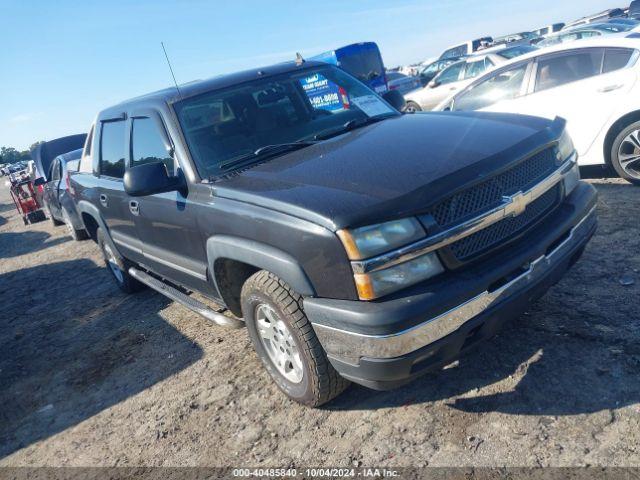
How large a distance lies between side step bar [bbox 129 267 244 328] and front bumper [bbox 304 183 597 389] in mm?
1070

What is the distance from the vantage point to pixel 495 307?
2.30 m

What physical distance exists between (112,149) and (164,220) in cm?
140

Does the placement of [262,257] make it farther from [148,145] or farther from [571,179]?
[571,179]

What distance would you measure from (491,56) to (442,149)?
10781 mm

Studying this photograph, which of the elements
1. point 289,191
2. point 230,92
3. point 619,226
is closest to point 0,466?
point 289,191

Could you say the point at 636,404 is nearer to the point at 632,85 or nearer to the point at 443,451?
Answer: the point at 443,451

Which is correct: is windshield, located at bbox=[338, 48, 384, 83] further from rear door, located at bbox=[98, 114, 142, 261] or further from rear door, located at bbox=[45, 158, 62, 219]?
rear door, located at bbox=[98, 114, 142, 261]

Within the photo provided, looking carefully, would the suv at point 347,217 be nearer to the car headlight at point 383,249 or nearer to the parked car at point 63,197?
the car headlight at point 383,249

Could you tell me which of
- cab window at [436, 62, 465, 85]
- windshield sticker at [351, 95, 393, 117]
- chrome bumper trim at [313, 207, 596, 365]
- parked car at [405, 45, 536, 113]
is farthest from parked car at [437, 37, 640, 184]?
cab window at [436, 62, 465, 85]

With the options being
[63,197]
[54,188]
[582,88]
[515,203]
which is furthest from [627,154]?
[54,188]

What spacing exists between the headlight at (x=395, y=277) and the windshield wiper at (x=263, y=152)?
1.29 metres

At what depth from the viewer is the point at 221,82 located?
3.59 m

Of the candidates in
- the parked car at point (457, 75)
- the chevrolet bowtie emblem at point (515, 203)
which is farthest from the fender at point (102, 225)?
the parked car at point (457, 75)

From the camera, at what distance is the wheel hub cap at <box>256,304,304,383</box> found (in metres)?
2.77
